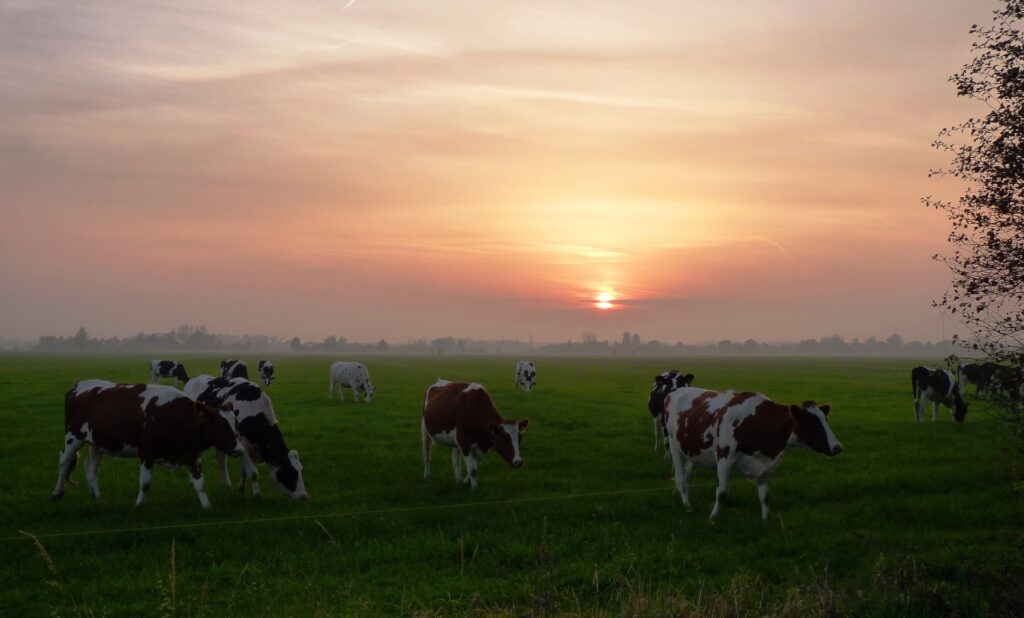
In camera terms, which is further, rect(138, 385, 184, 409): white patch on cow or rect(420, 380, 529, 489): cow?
rect(420, 380, 529, 489): cow

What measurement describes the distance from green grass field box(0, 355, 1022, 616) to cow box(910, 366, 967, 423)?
5.67 metres

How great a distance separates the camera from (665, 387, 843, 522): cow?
44.4 feet

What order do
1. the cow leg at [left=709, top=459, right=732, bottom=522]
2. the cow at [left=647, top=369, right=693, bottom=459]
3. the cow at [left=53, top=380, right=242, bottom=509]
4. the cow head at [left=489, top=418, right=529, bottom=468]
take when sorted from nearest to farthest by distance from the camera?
the cow leg at [left=709, top=459, right=732, bottom=522], the cow at [left=53, top=380, right=242, bottom=509], the cow head at [left=489, top=418, right=529, bottom=468], the cow at [left=647, top=369, right=693, bottom=459]

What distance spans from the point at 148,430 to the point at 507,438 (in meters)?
6.99

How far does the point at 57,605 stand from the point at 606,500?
9.33m

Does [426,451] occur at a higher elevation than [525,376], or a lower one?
lower

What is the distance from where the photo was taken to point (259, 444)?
1609 cm

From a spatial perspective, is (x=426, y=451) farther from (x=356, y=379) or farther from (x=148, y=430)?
(x=356, y=379)

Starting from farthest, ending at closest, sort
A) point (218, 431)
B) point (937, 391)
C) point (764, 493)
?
point (937, 391) → point (218, 431) → point (764, 493)

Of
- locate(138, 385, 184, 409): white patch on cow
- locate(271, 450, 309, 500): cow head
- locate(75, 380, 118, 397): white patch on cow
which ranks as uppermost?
locate(75, 380, 118, 397): white patch on cow

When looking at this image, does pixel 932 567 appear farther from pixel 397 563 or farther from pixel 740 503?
pixel 397 563

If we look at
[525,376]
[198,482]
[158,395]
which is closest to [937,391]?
[198,482]

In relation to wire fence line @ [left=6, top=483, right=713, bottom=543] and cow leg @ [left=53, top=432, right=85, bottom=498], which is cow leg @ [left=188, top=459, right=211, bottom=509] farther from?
cow leg @ [left=53, top=432, right=85, bottom=498]

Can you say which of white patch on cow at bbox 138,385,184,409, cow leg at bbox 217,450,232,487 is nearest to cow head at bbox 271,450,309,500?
cow leg at bbox 217,450,232,487
